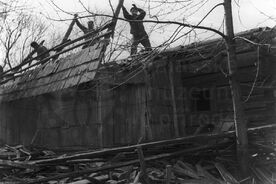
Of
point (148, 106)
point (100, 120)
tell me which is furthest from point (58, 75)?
point (148, 106)

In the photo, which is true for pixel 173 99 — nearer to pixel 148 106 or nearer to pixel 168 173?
pixel 148 106

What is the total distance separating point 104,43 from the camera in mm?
11055

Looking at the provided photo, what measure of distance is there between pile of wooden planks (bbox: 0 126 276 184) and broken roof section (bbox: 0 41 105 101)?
260 centimetres

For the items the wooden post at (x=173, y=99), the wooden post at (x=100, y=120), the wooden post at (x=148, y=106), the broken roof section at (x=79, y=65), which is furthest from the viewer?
the wooden post at (x=173, y=99)

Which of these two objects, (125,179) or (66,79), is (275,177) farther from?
(66,79)

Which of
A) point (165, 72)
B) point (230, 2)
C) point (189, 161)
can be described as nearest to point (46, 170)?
point (189, 161)

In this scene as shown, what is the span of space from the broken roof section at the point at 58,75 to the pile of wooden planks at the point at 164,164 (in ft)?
8.52

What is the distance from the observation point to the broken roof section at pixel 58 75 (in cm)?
1130

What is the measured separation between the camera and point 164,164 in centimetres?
878

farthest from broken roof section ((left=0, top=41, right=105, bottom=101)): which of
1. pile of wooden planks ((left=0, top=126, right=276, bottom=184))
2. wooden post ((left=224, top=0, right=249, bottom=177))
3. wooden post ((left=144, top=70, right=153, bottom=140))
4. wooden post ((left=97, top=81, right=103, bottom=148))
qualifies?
wooden post ((left=224, top=0, right=249, bottom=177))

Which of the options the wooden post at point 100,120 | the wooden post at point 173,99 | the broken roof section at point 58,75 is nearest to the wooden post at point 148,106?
the wooden post at point 173,99

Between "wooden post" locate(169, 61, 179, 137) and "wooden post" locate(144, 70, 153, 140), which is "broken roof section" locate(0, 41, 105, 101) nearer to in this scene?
"wooden post" locate(144, 70, 153, 140)

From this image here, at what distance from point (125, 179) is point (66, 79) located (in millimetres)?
4780

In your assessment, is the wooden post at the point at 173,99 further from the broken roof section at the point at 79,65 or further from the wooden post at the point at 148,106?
the wooden post at the point at 148,106
